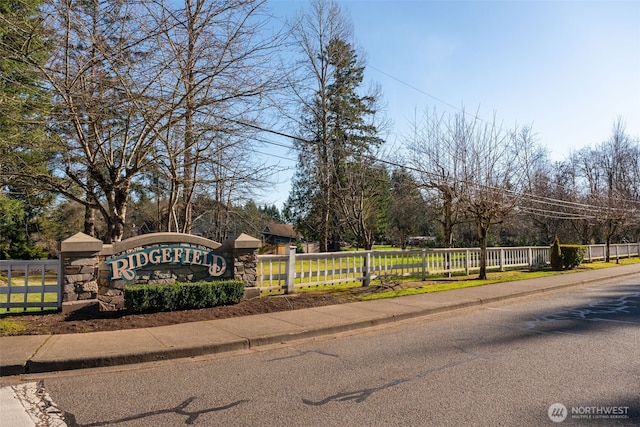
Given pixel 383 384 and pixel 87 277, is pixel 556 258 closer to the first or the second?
pixel 383 384

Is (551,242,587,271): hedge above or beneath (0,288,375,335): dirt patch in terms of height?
above

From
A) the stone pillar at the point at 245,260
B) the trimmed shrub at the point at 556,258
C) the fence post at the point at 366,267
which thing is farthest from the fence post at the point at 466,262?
the stone pillar at the point at 245,260

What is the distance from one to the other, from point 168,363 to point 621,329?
8051mm

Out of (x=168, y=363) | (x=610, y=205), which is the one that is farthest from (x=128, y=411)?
(x=610, y=205)

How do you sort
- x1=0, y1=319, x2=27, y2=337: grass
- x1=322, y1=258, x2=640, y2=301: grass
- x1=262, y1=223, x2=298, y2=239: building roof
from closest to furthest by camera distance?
x1=0, y1=319, x2=27, y2=337: grass < x1=322, y1=258, x2=640, y2=301: grass < x1=262, y1=223, x2=298, y2=239: building roof

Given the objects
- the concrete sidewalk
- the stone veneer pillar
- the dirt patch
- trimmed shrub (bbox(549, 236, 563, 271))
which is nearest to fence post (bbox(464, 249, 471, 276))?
trimmed shrub (bbox(549, 236, 563, 271))

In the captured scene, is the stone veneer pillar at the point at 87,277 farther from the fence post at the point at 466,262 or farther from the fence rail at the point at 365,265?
the fence post at the point at 466,262

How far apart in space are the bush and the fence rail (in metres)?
1.32

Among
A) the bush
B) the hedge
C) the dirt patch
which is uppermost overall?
the hedge

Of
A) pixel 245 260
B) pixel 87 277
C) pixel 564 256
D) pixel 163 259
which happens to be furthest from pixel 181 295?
pixel 564 256

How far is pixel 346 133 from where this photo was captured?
33.8 metres

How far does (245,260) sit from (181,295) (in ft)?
6.34

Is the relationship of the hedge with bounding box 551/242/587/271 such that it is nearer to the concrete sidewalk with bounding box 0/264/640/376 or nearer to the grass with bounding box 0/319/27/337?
the concrete sidewalk with bounding box 0/264/640/376

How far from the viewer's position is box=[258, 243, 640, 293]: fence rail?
11406mm
